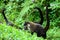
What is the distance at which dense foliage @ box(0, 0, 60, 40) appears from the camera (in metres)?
5.81

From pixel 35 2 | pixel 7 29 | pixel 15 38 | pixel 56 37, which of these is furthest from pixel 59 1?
pixel 15 38

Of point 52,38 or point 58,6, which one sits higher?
point 58,6

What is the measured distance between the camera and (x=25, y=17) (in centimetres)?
900

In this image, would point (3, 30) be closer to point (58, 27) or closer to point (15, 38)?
point (15, 38)

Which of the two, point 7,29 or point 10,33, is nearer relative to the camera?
point 10,33

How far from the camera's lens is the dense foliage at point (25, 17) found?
19.1 feet

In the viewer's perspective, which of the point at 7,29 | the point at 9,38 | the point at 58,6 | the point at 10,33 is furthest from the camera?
the point at 58,6

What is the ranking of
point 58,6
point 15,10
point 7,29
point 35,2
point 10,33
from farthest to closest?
point 15,10 → point 35,2 → point 58,6 → point 7,29 → point 10,33

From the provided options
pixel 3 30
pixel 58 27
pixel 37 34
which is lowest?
pixel 58 27

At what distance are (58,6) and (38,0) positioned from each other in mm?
1114

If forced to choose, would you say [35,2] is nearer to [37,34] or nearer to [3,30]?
[37,34]

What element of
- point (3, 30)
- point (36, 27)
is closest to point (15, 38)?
point (3, 30)

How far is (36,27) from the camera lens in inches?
256

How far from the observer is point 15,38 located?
211 inches
